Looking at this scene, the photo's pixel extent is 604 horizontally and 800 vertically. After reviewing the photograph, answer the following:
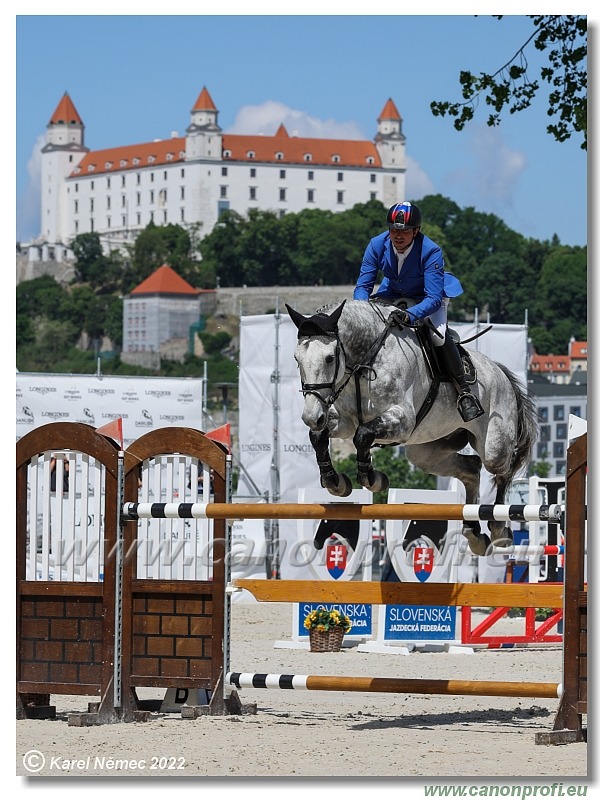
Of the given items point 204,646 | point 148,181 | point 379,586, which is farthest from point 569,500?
point 148,181

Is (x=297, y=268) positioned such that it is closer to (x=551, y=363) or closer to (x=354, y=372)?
(x=551, y=363)

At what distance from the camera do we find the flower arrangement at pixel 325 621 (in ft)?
39.2

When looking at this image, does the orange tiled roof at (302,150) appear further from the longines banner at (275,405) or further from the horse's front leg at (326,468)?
the horse's front leg at (326,468)

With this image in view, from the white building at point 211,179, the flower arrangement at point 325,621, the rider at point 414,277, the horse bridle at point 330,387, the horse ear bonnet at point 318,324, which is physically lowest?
the flower arrangement at point 325,621

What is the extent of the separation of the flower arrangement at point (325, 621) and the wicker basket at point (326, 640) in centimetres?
4

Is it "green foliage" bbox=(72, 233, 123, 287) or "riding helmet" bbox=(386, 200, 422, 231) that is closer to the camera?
"riding helmet" bbox=(386, 200, 422, 231)

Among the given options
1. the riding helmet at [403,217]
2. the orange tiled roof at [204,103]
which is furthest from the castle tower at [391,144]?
the riding helmet at [403,217]

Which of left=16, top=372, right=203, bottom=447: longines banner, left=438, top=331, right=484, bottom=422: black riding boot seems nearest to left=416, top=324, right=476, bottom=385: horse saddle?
left=438, top=331, right=484, bottom=422: black riding boot

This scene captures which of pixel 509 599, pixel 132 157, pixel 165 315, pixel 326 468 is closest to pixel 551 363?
pixel 165 315

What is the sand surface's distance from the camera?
219 inches

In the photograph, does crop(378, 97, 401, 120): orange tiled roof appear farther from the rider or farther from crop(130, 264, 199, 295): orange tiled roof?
the rider

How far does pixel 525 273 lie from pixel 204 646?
92.7 metres

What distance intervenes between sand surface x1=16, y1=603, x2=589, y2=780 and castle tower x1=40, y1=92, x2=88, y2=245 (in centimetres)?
13166

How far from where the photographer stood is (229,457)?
24.0 ft
